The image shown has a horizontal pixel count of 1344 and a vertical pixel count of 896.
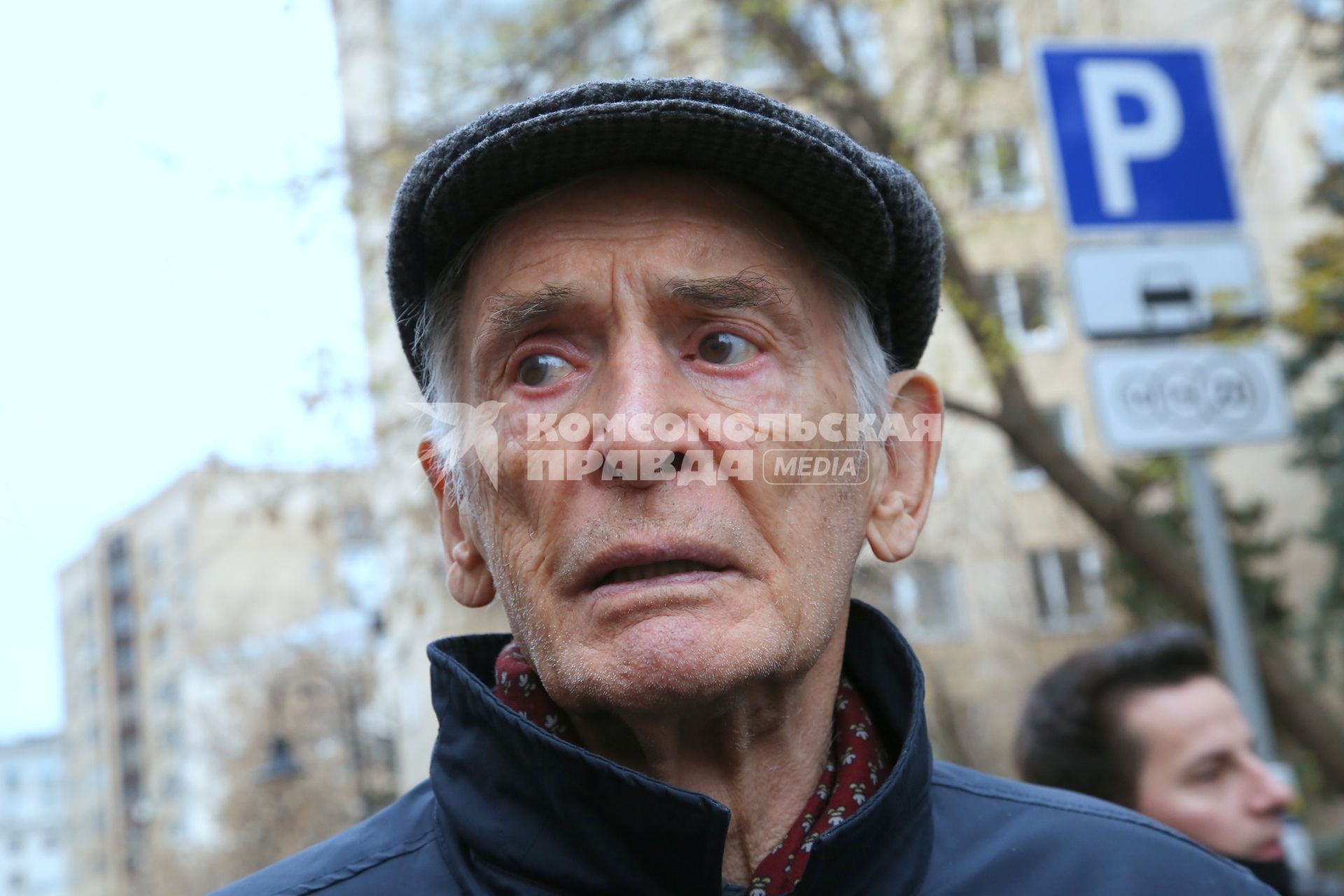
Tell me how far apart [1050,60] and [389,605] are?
17.5 ft

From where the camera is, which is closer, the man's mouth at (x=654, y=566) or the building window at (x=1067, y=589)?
the man's mouth at (x=654, y=566)

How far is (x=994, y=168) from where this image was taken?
7473 millimetres

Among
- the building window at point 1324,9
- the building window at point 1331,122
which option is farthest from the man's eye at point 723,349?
the building window at point 1331,122

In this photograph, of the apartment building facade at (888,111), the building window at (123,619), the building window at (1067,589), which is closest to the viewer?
the apartment building facade at (888,111)

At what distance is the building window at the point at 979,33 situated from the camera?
7934 mm

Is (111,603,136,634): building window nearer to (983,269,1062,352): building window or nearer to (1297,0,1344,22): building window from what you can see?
(983,269,1062,352): building window

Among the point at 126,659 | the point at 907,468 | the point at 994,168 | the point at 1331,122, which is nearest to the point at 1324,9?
the point at 994,168

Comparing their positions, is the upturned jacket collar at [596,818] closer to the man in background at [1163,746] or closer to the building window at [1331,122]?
the man in background at [1163,746]

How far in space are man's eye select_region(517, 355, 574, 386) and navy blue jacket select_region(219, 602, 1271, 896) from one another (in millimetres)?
392

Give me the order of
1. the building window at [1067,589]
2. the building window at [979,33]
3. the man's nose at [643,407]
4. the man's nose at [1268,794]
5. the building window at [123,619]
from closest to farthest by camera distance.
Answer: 1. the man's nose at [643,407]
2. the man's nose at [1268,794]
3. the building window at [979,33]
4. the building window at [1067,589]
5. the building window at [123,619]

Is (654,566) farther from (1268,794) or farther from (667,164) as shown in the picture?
(1268,794)

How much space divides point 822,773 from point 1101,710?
1939 mm

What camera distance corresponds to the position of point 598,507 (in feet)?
5.45

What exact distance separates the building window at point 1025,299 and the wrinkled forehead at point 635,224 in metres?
5.77
